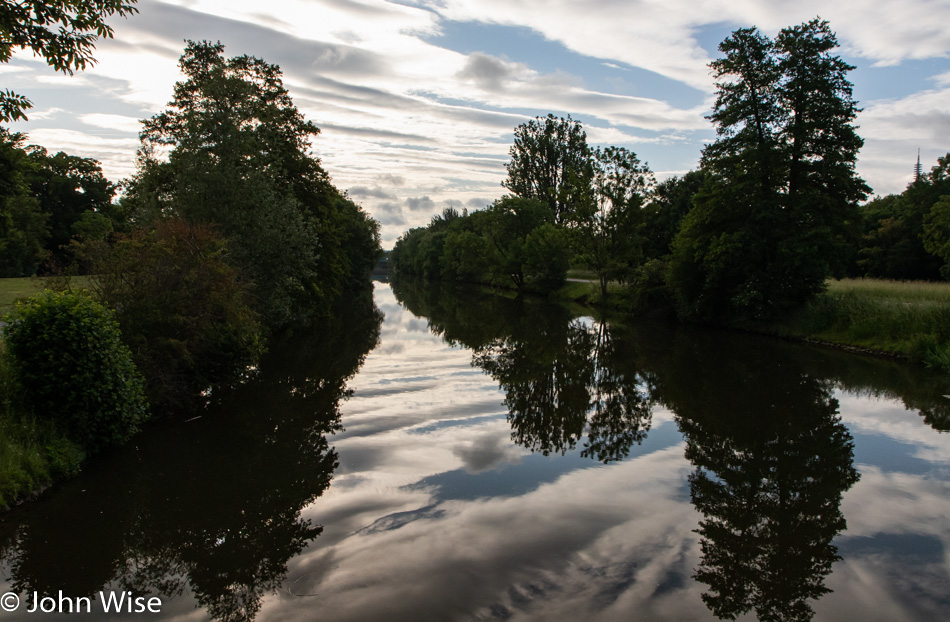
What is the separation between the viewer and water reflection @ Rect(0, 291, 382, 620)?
5996mm

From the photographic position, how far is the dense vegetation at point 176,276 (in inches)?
339

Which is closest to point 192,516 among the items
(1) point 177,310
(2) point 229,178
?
(1) point 177,310

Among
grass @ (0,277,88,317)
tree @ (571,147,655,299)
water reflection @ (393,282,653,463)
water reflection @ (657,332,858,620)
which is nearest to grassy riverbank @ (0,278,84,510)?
grass @ (0,277,88,317)

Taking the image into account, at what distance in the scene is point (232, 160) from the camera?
20.1 metres

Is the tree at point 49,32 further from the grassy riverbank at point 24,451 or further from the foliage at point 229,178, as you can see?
the foliage at point 229,178

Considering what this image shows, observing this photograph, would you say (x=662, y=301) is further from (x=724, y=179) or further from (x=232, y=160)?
(x=232, y=160)

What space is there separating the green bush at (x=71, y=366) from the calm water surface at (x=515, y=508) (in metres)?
0.74

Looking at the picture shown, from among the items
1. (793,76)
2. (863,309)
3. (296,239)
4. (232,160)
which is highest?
(793,76)

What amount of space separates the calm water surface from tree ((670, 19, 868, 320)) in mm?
11384

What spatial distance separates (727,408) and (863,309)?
1343 centimetres

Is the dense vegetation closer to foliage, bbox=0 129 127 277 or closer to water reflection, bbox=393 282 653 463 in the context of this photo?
water reflection, bbox=393 282 653 463

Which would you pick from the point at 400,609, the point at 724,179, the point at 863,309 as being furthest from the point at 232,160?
the point at 863,309

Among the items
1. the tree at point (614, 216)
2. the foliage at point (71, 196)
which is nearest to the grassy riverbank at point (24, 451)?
the tree at point (614, 216)

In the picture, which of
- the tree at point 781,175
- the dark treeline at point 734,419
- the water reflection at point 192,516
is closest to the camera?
the water reflection at point 192,516
